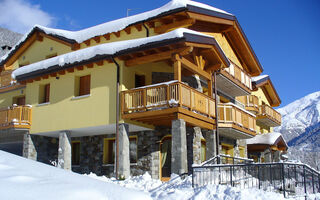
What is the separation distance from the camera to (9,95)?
22.2m

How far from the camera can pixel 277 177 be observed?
39.1ft

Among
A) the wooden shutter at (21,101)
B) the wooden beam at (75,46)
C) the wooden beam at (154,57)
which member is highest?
the wooden beam at (75,46)

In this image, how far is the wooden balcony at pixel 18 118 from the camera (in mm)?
18625

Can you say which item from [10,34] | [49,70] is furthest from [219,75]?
[10,34]

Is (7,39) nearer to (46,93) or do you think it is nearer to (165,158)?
(46,93)

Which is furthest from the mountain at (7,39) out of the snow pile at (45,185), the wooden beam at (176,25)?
the snow pile at (45,185)

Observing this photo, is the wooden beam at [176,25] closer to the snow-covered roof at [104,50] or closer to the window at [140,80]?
the snow-covered roof at [104,50]

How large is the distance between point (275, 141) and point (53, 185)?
24386 mm

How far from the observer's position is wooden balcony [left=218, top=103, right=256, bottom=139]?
18297 mm

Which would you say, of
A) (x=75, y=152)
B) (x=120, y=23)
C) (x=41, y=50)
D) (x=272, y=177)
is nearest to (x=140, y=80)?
(x=120, y=23)

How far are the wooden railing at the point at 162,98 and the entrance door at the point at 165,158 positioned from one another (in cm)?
238

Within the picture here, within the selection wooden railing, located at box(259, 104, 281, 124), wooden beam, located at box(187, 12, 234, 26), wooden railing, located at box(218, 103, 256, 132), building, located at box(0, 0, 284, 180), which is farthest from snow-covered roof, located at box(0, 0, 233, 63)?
wooden railing, located at box(259, 104, 281, 124)

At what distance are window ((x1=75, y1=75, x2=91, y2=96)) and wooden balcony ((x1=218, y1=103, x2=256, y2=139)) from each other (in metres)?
6.30

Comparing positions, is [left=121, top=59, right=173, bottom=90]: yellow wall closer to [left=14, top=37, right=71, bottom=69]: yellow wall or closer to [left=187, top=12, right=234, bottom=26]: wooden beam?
[left=187, top=12, right=234, bottom=26]: wooden beam
